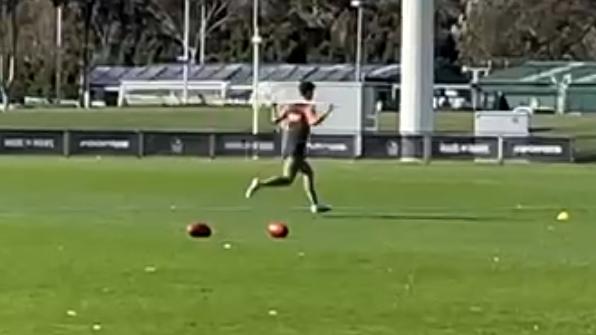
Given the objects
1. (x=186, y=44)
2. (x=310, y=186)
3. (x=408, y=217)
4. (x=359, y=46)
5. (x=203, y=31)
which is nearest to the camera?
(x=408, y=217)

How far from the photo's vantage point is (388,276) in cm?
1816

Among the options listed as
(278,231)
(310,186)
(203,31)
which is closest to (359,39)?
(203,31)

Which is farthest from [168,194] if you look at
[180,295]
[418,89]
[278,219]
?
[418,89]

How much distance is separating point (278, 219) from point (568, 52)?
372 feet

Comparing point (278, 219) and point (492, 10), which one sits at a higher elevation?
point (492, 10)

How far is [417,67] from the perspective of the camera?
57.4 metres

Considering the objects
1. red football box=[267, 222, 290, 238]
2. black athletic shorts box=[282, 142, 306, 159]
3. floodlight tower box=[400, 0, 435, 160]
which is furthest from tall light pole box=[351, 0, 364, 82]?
red football box=[267, 222, 290, 238]

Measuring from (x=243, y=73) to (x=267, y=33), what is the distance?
8.24 meters

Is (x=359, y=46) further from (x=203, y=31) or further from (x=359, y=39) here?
(x=203, y=31)

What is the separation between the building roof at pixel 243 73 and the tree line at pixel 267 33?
9.85 feet

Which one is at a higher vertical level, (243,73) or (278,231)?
(243,73)

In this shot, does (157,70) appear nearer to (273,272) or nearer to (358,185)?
(358,185)

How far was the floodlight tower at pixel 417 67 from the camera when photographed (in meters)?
56.5

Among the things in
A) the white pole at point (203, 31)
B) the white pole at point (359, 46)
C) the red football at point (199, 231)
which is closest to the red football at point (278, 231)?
the red football at point (199, 231)
